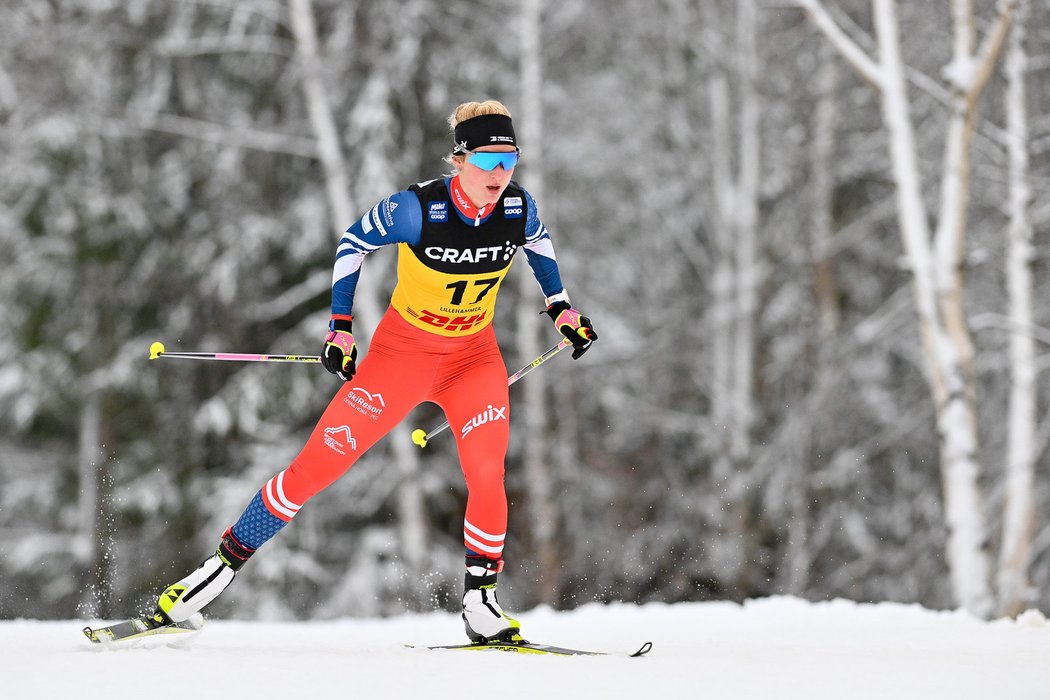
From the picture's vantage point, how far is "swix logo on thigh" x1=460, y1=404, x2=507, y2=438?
4.51m

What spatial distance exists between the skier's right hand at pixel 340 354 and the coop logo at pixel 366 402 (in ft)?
0.39

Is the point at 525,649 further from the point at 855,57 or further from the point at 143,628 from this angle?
the point at 855,57

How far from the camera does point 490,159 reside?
14.1 feet

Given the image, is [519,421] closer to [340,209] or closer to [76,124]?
[340,209]

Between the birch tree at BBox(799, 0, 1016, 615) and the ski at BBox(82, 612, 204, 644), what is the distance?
5343mm

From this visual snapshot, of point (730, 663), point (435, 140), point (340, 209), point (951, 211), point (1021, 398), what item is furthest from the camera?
point (435, 140)

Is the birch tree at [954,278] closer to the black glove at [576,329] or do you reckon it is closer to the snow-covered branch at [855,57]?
the snow-covered branch at [855,57]

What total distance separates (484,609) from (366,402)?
954 millimetres

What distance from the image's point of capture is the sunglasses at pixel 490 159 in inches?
169

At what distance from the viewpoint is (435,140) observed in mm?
12602

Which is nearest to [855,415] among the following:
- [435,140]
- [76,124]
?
[435,140]

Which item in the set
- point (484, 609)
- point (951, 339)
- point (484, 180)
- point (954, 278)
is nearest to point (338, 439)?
point (484, 609)

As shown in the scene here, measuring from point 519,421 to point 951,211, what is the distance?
19.5 ft

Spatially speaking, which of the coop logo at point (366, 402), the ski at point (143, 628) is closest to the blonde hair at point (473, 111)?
the coop logo at point (366, 402)
